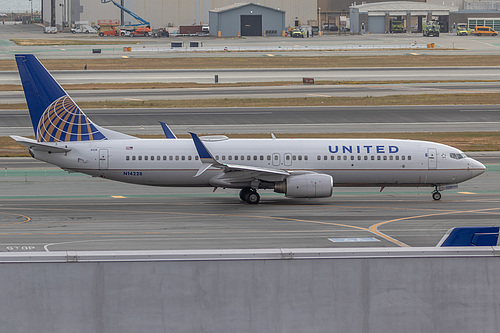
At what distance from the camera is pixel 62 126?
4434cm

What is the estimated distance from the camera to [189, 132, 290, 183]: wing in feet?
136

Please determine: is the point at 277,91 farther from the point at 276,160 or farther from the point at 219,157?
the point at 219,157

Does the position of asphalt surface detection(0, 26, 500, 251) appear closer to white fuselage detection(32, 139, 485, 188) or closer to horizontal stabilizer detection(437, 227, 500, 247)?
white fuselage detection(32, 139, 485, 188)

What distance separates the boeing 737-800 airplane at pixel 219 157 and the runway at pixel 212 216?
151 cm

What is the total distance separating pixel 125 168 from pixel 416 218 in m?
17.1

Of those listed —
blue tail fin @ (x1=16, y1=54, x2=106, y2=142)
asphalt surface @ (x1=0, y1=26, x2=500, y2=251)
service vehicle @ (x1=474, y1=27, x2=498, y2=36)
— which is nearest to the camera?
asphalt surface @ (x1=0, y1=26, x2=500, y2=251)

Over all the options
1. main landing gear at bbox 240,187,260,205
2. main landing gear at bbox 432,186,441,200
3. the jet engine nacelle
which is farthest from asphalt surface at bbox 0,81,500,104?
the jet engine nacelle

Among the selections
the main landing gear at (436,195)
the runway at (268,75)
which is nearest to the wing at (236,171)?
the main landing gear at (436,195)

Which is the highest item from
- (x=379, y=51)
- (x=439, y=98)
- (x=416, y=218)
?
(x=379, y=51)

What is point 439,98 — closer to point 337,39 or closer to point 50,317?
point 50,317

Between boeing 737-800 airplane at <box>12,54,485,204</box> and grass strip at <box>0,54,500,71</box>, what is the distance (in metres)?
81.1

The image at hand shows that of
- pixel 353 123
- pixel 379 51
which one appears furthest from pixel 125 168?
pixel 379 51

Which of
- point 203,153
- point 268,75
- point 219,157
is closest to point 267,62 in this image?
point 268,75

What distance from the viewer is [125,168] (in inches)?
1725
